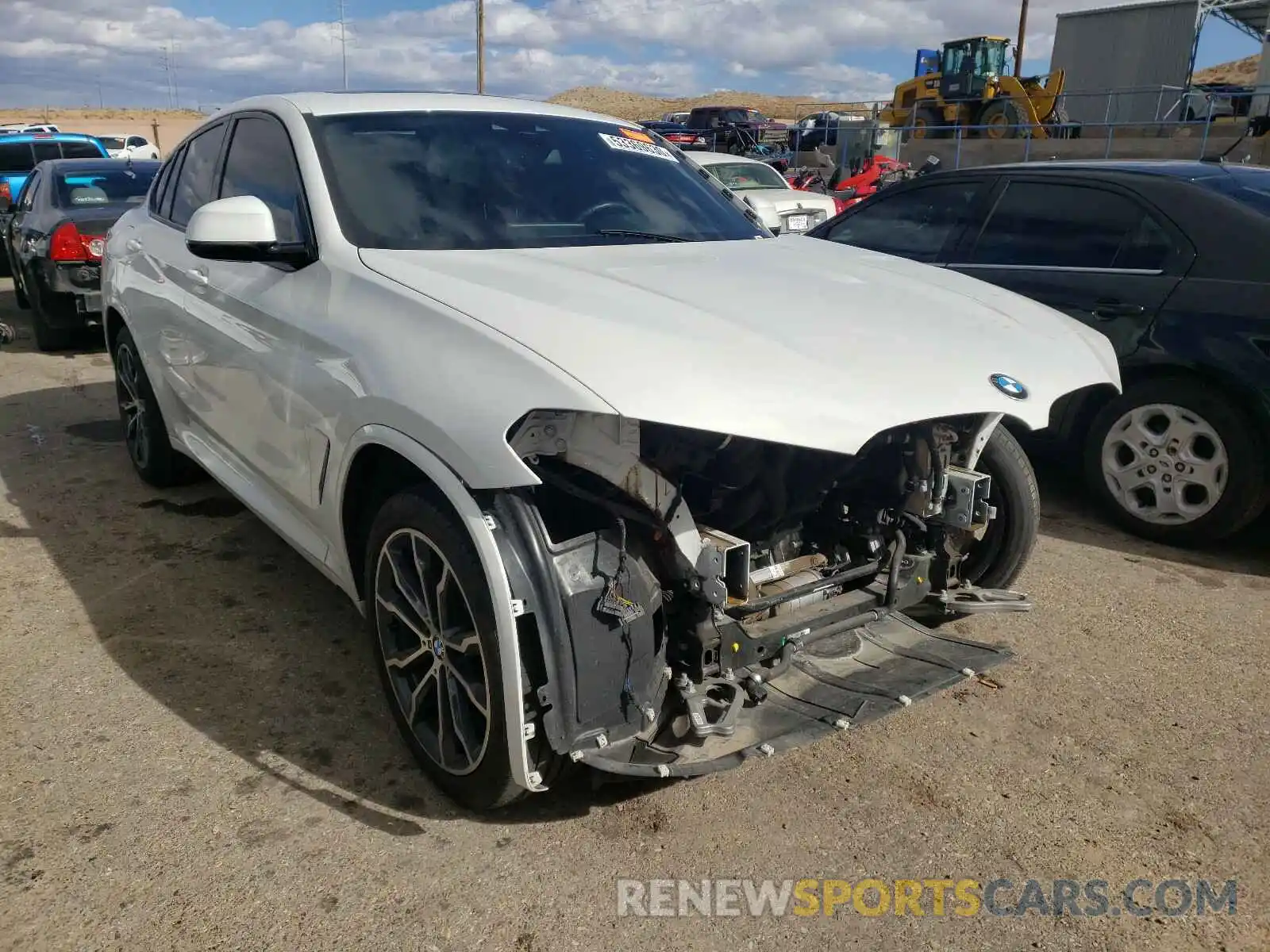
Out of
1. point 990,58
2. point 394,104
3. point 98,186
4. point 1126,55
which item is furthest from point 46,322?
point 1126,55

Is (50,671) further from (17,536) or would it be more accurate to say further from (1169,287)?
(1169,287)

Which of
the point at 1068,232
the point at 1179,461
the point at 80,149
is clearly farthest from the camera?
the point at 80,149

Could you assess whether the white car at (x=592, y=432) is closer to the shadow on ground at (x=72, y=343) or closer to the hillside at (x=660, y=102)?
the shadow on ground at (x=72, y=343)

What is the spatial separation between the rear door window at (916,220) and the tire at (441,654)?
3.74 m

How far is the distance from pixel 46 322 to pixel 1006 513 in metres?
8.55

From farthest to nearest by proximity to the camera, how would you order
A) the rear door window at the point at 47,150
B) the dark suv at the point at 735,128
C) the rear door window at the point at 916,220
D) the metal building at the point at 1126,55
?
1. the dark suv at the point at 735,128
2. the metal building at the point at 1126,55
3. the rear door window at the point at 47,150
4. the rear door window at the point at 916,220

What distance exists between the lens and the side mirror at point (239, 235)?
282cm

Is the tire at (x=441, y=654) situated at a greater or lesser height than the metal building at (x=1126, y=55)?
lesser

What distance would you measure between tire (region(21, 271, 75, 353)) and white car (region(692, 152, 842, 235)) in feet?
21.2

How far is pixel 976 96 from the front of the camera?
2769cm

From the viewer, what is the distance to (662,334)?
2.30 meters


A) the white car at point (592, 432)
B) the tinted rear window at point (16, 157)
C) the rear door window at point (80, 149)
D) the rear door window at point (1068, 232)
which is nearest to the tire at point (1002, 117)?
the rear door window at point (80, 149)

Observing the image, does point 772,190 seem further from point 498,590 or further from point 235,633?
point 498,590

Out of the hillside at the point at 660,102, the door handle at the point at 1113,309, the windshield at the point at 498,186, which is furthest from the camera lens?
the hillside at the point at 660,102
